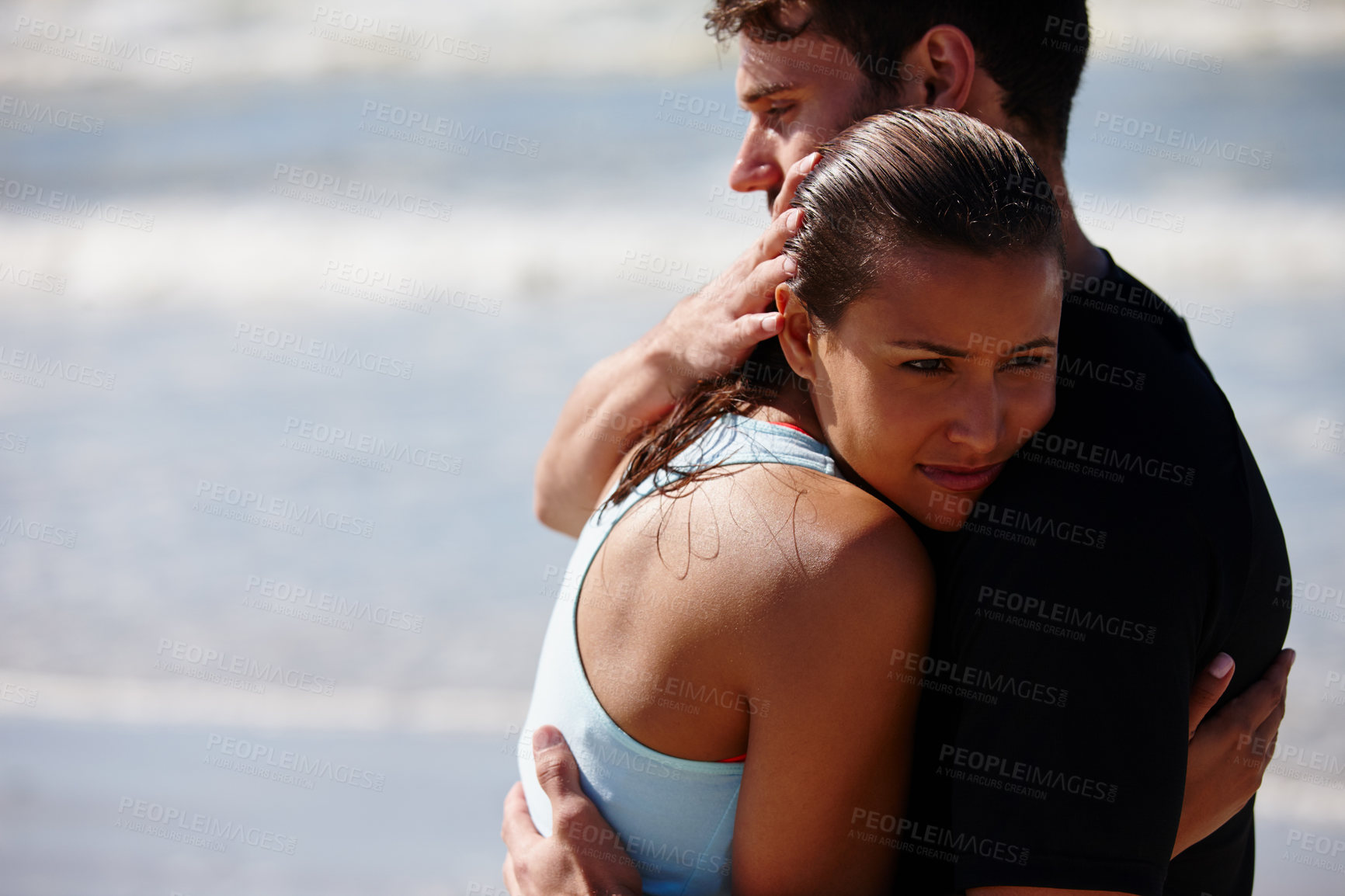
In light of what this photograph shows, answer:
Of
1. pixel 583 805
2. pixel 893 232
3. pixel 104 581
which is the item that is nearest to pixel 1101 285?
pixel 893 232

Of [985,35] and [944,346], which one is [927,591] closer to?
[944,346]

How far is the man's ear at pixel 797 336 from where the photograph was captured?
2043mm

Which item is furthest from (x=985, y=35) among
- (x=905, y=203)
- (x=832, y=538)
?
(x=832, y=538)

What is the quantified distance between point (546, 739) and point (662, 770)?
27 centimetres

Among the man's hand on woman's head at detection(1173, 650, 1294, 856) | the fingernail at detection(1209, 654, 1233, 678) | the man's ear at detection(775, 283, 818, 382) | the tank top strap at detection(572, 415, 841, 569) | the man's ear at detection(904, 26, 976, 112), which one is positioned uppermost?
the man's ear at detection(904, 26, 976, 112)

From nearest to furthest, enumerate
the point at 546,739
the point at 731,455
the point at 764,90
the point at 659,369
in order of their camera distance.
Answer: the point at 731,455, the point at 546,739, the point at 764,90, the point at 659,369

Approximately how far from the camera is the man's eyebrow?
2369 mm

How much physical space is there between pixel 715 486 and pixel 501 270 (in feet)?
26.7

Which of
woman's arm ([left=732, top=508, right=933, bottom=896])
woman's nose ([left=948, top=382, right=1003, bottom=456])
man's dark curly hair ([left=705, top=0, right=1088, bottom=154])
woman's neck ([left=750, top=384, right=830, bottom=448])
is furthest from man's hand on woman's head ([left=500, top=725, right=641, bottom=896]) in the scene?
man's dark curly hair ([left=705, top=0, right=1088, bottom=154])

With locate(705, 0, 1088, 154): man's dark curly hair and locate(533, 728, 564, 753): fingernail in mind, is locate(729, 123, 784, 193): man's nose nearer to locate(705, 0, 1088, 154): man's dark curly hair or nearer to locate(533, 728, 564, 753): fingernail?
locate(705, 0, 1088, 154): man's dark curly hair

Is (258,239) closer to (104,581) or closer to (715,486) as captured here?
(104,581)

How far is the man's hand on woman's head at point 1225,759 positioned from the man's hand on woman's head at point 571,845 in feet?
3.20

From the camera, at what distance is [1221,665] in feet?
6.27

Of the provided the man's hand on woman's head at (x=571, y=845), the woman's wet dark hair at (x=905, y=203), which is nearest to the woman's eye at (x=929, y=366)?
the woman's wet dark hair at (x=905, y=203)
